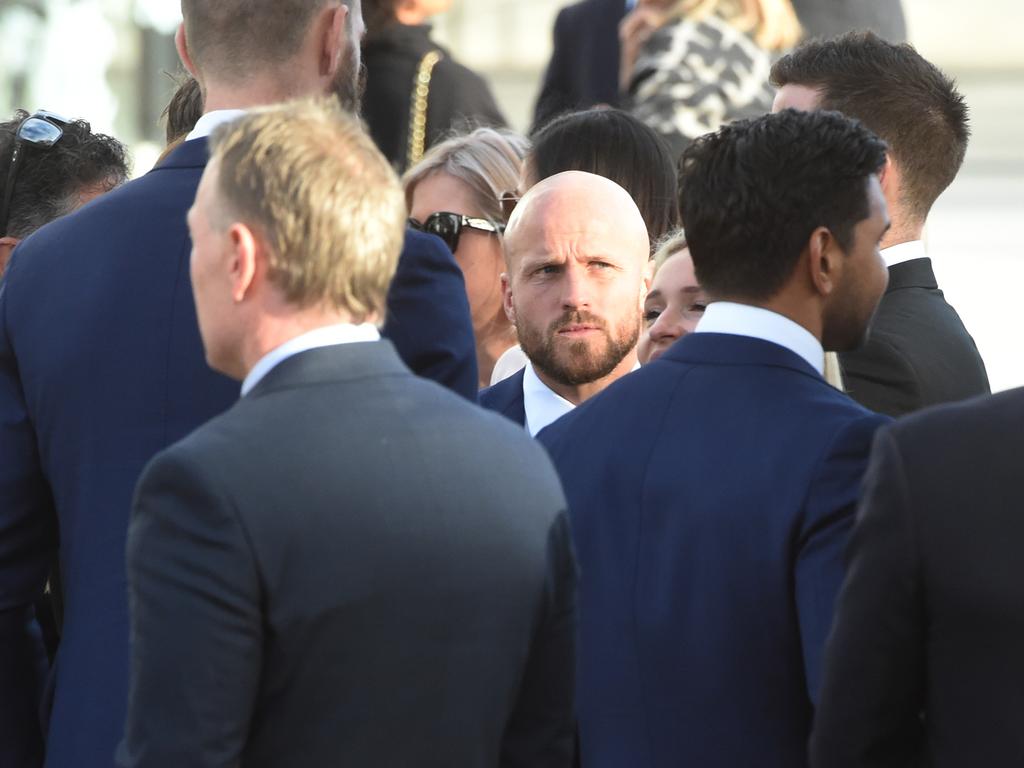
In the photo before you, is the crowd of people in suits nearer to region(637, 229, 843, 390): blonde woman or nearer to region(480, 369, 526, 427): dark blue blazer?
region(480, 369, 526, 427): dark blue blazer

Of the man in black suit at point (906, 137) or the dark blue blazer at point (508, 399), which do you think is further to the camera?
the dark blue blazer at point (508, 399)

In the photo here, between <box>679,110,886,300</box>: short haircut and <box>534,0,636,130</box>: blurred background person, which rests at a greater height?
<box>679,110,886,300</box>: short haircut

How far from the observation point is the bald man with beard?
352cm

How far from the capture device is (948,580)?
2072 millimetres

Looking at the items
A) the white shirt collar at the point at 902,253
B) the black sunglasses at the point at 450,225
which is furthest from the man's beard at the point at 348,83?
the black sunglasses at the point at 450,225

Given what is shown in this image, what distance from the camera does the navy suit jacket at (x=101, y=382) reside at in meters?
2.66

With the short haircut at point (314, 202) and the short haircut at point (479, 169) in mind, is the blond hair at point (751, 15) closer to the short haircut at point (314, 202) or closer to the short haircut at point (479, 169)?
the short haircut at point (479, 169)

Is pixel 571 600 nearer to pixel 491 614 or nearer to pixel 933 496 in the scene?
pixel 491 614

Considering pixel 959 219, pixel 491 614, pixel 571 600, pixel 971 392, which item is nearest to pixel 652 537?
pixel 571 600

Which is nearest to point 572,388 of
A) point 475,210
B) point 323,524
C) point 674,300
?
point 674,300

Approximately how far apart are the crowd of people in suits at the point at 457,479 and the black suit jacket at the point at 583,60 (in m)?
1.88

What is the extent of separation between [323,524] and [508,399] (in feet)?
4.91

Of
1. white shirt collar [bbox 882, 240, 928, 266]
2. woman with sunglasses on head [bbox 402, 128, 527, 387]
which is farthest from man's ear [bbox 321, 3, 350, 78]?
woman with sunglasses on head [bbox 402, 128, 527, 387]

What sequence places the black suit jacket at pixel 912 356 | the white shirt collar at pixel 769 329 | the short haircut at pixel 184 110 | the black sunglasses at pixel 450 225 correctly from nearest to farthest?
the white shirt collar at pixel 769 329
the black suit jacket at pixel 912 356
the short haircut at pixel 184 110
the black sunglasses at pixel 450 225
